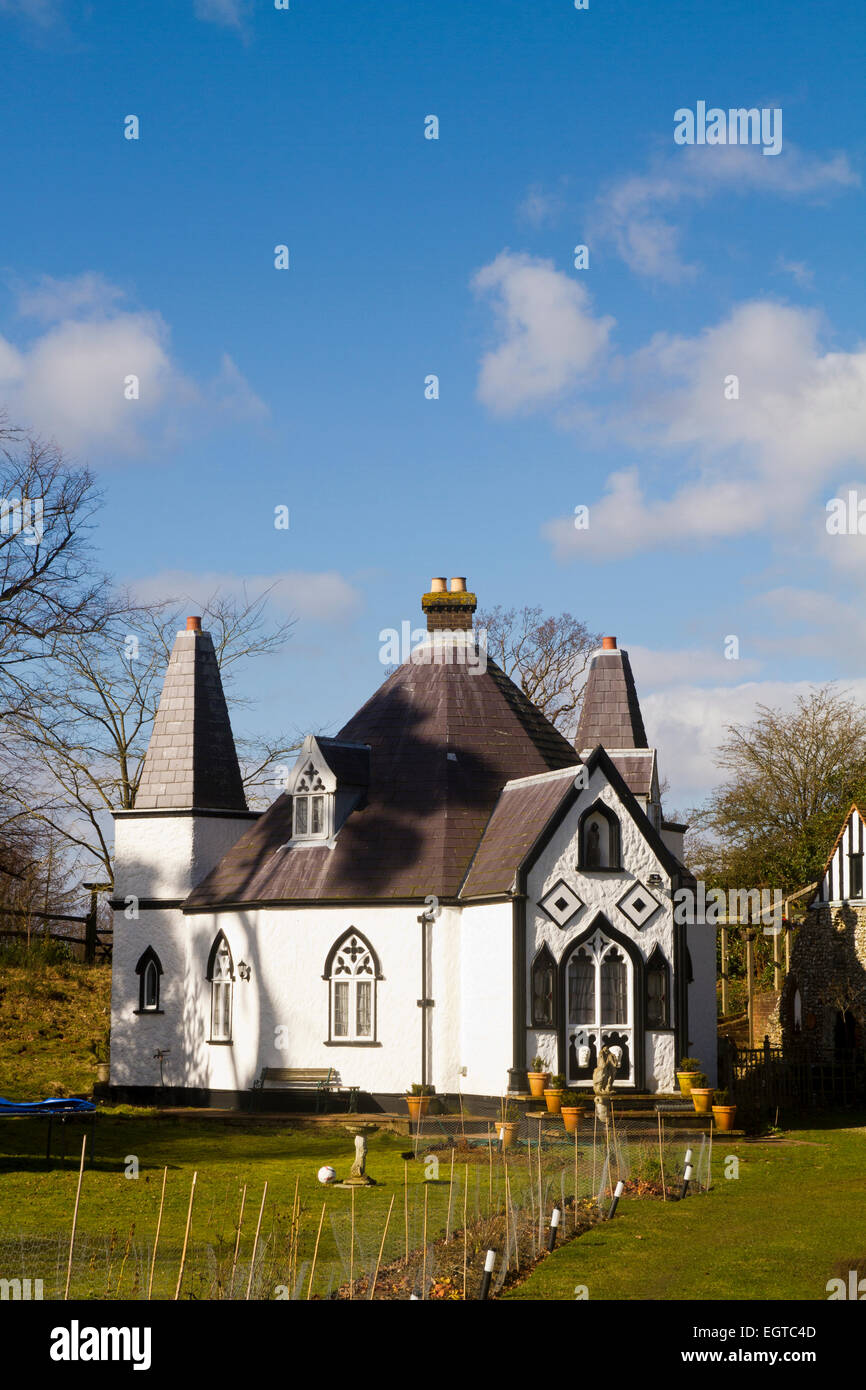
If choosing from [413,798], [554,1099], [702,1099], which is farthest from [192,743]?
[702,1099]

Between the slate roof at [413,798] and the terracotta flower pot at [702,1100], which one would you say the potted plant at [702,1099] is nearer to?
the terracotta flower pot at [702,1100]

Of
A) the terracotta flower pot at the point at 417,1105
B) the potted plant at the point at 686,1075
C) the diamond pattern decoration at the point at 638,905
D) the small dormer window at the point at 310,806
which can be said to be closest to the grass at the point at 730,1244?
the potted plant at the point at 686,1075

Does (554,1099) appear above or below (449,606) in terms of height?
below

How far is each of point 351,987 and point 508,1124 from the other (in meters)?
5.81

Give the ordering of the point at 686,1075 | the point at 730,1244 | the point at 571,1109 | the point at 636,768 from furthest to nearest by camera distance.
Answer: the point at 636,768 → the point at 686,1075 → the point at 571,1109 → the point at 730,1244

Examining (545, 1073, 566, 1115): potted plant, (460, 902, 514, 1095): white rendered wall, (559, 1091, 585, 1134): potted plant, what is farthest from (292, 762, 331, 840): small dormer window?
(559, 1091, 585, 1134): potted plant

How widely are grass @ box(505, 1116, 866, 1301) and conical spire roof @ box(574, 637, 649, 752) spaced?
1375 cm

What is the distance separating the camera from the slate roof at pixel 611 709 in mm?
33812

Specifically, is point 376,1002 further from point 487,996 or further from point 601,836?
point 601,836

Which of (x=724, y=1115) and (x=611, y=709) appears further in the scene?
(x=611, y=709)

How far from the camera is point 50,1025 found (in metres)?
37.2

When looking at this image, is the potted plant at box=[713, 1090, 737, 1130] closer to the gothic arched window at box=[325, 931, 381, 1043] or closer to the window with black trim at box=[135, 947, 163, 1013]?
the gothic arched window at box=[325, 931, 381, 1043]

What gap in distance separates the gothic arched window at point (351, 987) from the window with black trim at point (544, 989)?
3304 mm
